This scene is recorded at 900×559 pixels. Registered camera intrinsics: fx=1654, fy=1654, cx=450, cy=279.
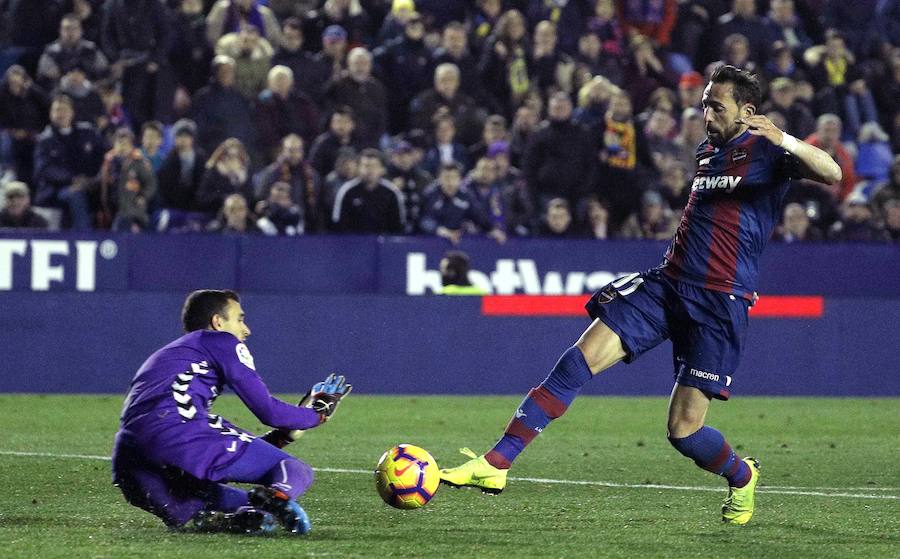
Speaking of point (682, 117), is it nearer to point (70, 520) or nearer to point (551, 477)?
point (551, 477)

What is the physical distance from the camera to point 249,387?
689 centimetres

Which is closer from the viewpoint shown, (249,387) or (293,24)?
(249,387)

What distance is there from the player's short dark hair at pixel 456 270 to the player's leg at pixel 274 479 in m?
9.41

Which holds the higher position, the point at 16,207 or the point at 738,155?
the point at 738,155

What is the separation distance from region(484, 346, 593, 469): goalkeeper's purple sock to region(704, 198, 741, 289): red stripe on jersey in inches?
27.6

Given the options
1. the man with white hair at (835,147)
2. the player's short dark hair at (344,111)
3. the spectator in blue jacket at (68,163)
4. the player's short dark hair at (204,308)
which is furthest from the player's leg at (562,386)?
the man with white hair at (835,147)

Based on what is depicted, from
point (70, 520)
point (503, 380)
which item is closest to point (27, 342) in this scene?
point (503, 380)

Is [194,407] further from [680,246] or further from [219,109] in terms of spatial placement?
[219,109]

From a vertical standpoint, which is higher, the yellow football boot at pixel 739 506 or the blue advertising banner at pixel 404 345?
the yellow football boot at pixel 739 506

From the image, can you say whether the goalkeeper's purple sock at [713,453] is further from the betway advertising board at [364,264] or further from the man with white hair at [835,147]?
the man with white hair at [835,147]

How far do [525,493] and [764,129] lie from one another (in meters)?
2.59

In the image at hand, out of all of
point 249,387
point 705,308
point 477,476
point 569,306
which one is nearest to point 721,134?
point 705,308

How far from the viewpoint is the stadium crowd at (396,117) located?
1692 centimetres

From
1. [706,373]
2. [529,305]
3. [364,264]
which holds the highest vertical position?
[706,373]
